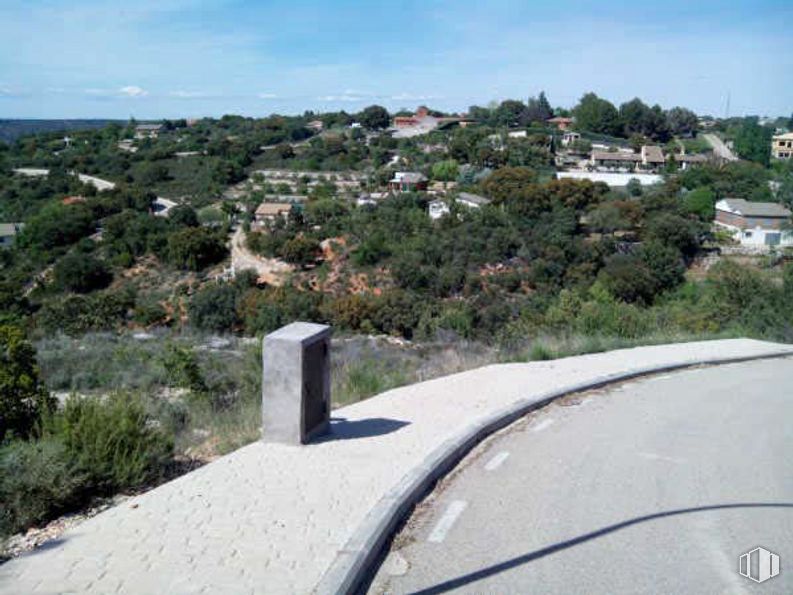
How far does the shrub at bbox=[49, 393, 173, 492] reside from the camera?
5949 mm

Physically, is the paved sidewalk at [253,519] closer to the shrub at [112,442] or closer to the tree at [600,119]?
the shrub at [112,442]

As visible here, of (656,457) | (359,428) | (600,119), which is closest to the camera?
(656,457)

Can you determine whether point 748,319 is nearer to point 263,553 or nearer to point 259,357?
point 259,357

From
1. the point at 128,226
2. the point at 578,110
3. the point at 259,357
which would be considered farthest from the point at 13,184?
the point at 578,110

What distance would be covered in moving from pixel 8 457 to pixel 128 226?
48.0 m

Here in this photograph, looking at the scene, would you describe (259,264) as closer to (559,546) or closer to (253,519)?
(253,519)

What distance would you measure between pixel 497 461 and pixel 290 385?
6.55ft

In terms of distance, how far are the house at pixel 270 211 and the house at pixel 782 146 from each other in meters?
72.5

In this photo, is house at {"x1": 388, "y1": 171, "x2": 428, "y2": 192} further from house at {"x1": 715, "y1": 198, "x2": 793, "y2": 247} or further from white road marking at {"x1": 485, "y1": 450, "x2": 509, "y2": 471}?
white road marking at {"x1": 485, "y1": 450, "x2": 509, "y2": 471}

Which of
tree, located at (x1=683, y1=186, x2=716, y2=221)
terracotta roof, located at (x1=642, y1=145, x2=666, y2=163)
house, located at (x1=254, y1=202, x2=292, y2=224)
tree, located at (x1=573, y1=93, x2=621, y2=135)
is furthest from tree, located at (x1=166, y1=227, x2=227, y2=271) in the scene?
tree, located at (x1=573, y1=93, x2=621, y2=135)

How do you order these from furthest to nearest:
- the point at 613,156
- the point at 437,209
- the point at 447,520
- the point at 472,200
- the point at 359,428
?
the point at 613,156, the point at 472,200, the point at 437,209, the point at 359,428, the point at 447,520

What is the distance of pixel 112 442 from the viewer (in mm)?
6180

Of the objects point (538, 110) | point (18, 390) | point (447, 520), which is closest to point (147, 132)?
point (538, 110)

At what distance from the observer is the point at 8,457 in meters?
5.48
